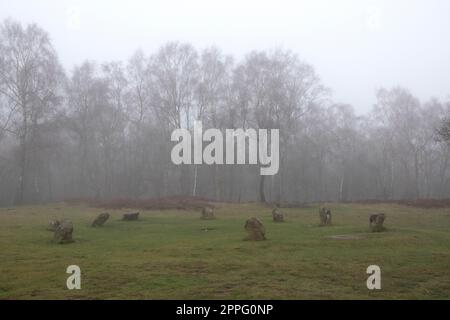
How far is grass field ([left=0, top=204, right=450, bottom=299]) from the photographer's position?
9240mm

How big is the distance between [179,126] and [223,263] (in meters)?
40.9

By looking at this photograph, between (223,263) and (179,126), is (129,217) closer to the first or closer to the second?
(223,263)

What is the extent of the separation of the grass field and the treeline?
27159mm

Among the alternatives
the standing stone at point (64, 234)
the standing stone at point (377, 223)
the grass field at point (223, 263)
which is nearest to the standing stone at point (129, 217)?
the grass field at point (223, 263)

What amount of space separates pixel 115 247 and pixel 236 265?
5.88 m

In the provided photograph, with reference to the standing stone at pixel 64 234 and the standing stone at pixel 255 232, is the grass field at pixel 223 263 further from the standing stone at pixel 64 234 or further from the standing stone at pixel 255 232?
the standing stone at pixel 255 232

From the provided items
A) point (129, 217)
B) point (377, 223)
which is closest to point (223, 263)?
point (377, 223)

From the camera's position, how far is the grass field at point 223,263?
9.24 meters

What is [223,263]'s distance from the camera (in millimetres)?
12312

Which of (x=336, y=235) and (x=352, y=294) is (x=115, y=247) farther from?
(x=352, y=294)

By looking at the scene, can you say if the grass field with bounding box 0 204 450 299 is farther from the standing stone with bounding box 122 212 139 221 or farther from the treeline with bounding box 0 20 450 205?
the treeline with bounding box 0 20 450 205

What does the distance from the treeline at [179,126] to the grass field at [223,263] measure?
27159 millimetres

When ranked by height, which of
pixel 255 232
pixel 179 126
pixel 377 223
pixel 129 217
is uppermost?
pixel 179 126
